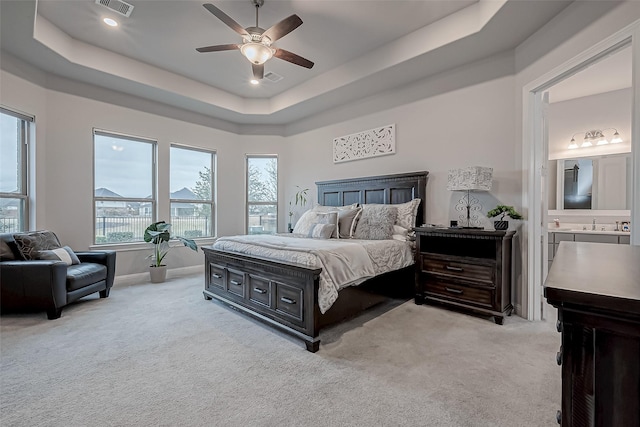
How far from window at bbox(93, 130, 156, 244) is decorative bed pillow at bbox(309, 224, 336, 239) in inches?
124

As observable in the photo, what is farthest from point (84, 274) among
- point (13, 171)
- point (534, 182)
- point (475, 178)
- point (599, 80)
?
point (599, 80)

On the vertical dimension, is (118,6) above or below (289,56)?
above

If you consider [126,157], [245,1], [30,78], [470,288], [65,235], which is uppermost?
[245,1]

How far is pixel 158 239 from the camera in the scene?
15.4 feet

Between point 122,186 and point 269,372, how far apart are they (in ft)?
14.2

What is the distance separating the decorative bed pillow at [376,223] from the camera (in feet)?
12.5

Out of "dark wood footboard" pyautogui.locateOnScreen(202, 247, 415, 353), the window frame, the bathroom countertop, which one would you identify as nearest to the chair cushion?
"dark wood footboard" pyautogui.locateOnScreen(202, 247, 415, 353)

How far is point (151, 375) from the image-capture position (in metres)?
2.09

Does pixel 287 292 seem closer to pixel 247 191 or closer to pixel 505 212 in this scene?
pixel 505 212

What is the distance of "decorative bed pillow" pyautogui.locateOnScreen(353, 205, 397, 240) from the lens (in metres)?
3.82

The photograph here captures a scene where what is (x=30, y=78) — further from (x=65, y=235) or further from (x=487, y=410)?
(x=487, y=410)

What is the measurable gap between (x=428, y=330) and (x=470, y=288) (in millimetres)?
777

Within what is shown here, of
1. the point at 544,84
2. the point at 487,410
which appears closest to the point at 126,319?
the point at 487,410

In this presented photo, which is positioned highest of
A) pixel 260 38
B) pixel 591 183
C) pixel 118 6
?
pixel 118 6
